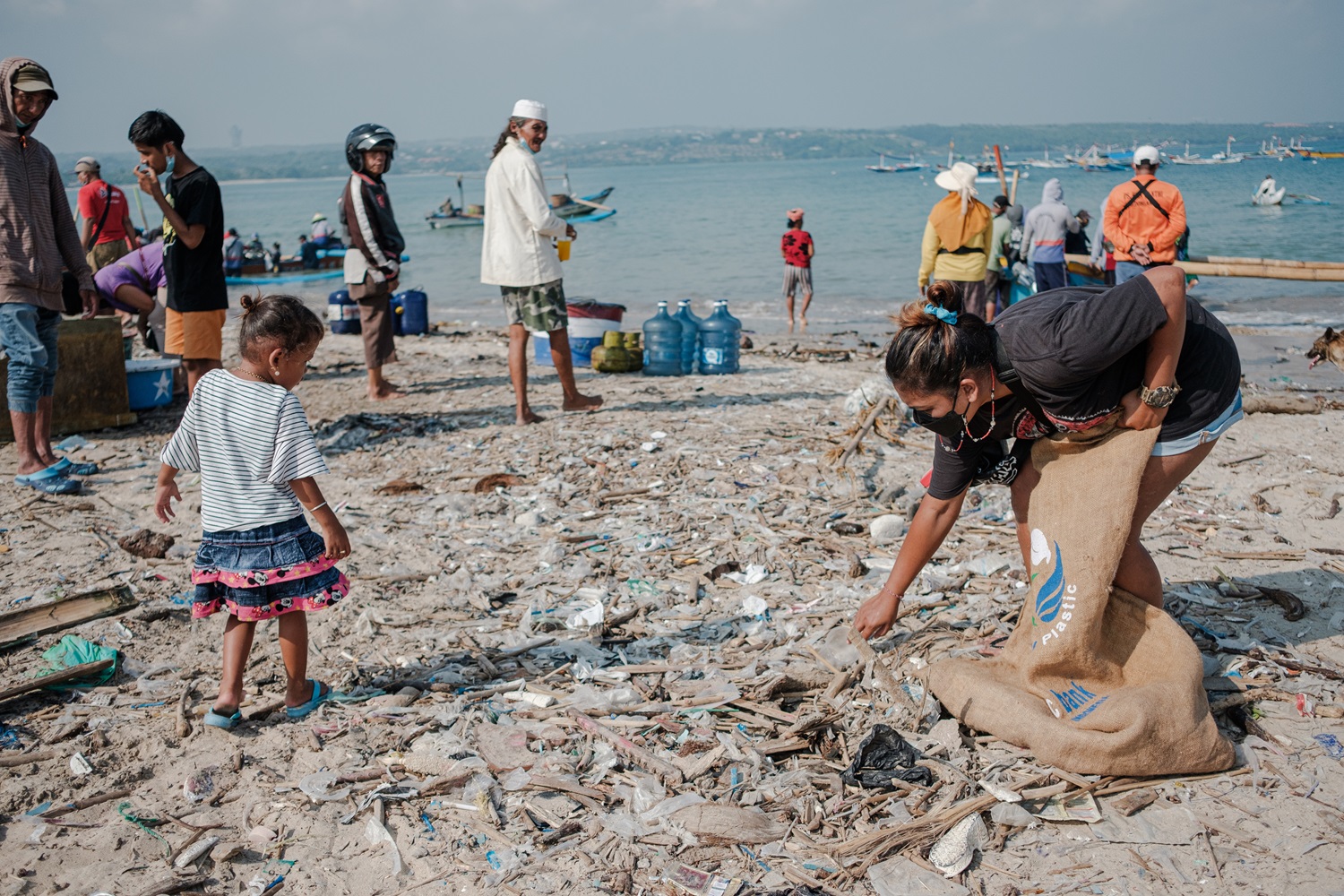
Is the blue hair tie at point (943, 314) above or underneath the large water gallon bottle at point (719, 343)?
above

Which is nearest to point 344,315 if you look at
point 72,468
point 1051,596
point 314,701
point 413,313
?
point 413,313

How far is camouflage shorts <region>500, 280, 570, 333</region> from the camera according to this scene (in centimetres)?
707

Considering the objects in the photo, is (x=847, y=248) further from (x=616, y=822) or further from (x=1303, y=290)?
(x=616, y=822)

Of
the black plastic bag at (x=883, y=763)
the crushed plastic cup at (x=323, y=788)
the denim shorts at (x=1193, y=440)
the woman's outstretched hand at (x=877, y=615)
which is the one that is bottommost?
the crushed plastic cup at (x=323, y=788)

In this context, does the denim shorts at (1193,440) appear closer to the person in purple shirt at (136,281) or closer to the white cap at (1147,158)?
the white cap at (1147,158)

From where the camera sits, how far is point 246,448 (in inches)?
123

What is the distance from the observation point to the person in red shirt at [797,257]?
550 inches

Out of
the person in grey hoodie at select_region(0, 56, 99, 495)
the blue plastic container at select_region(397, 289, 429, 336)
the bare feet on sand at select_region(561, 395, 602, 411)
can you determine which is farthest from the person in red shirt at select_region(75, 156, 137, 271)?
the bare feet on sand at select_region(561, 395, 602, 411)

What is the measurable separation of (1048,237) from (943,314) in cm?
961

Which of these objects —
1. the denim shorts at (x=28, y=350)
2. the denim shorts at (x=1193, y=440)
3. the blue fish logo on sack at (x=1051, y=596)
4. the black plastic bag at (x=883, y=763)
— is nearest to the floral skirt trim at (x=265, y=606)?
the black plastic bag at (x=883, y=763)

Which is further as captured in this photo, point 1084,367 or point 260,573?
point 260,573

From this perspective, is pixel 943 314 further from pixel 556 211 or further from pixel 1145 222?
pixel 556 211

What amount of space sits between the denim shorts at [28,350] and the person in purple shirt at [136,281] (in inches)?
102

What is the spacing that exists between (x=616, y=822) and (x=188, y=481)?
15.5ft
